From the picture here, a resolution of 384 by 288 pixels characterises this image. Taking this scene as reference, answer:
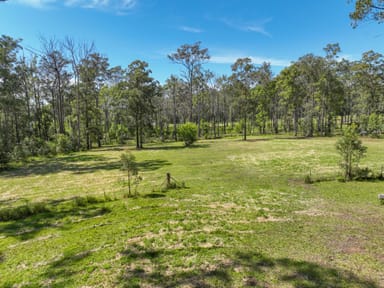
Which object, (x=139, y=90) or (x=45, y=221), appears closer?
(x=45, y=221)

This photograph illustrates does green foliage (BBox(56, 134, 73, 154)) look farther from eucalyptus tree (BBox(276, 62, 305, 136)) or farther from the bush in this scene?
eucalyptus tree (BBox(276, 62, 305, 136))

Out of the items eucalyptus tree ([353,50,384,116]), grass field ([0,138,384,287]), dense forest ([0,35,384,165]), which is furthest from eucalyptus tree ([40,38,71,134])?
eucalyptus tree ([353,50,384,116])

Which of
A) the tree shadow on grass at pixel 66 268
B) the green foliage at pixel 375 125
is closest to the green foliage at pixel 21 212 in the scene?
the tree shadow on grass at pixel 66 268

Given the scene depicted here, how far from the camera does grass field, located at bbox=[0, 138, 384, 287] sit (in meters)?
3.57

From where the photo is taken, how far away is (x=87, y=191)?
9297 mm

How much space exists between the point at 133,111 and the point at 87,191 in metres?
16.3

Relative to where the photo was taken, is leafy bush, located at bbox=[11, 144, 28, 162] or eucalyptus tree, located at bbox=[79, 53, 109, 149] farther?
eucalyptus tree, located at bbox=[79, 53, 109, 149]

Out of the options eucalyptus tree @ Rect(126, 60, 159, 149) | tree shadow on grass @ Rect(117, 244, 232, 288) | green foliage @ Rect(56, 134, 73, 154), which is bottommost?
tree shadow on grass @ Rect(117, 244, 232, 288)

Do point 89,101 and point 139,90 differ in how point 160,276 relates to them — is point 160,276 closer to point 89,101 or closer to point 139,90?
point 139,90

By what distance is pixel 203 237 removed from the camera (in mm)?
4879

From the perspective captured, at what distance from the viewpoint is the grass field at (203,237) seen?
11.7 feet

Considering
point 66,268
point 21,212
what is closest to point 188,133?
point 21,212

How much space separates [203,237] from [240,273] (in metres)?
1.42

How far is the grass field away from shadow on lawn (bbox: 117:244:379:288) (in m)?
0.02
